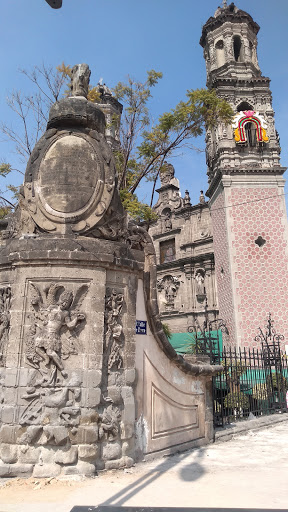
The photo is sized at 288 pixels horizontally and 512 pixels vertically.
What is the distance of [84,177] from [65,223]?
0.75 meters

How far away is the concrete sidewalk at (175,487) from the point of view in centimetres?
389

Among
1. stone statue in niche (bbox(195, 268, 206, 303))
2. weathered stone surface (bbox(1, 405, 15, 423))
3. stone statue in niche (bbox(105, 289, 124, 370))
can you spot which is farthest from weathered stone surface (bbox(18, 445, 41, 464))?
stone statue in niche (bbox(195, 268, 206, 303))

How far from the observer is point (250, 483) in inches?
184

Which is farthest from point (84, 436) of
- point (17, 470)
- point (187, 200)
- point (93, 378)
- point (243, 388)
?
point (187, 200)

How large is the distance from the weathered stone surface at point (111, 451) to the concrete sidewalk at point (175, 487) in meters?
0.19

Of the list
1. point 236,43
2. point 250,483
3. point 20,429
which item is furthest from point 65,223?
point 236,43

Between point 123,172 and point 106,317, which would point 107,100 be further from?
point 106,317

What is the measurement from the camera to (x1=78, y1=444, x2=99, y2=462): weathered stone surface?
4.61 m

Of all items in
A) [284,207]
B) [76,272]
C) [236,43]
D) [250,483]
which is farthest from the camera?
[236,43]

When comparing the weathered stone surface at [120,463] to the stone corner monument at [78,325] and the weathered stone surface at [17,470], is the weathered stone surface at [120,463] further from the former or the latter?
the weathered stone surface at [17,470]

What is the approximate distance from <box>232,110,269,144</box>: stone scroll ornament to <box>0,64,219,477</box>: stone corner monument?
1715 centimetres

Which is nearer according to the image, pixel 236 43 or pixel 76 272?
pixel 76 272

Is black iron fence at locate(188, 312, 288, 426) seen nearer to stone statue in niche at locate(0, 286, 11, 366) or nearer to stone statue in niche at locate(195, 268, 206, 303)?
stone statue in niche at locate(0, 286, 11, 366)

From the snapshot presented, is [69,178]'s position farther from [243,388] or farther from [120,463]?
[243,388]
